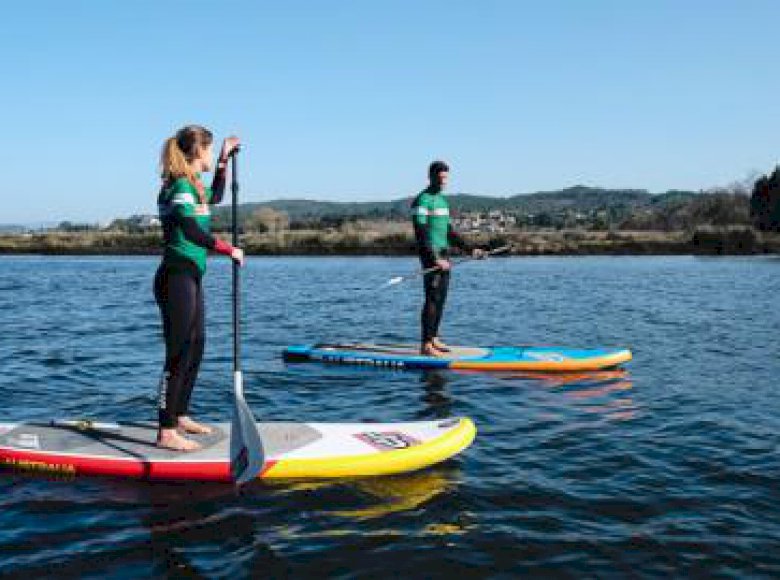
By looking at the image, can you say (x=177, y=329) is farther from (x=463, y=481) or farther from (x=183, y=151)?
(x=463, y=481)

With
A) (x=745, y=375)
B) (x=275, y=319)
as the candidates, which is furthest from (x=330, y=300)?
(x=745, y=375)

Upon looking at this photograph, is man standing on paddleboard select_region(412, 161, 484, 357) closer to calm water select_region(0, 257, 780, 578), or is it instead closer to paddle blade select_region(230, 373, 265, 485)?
calm water select_region(0, 257, 780, 578)

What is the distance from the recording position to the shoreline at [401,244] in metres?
66.8

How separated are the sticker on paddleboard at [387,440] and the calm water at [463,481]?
12.1 inches

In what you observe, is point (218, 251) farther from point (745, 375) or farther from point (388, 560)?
point (745, 375)

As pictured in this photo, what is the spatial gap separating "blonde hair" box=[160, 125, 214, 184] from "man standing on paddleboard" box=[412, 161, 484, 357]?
536cm

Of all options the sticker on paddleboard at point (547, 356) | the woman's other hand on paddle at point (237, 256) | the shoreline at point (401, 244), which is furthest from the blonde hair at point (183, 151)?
the shoreline at point (401, 244)

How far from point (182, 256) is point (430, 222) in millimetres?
5754

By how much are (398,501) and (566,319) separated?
47.6 ft

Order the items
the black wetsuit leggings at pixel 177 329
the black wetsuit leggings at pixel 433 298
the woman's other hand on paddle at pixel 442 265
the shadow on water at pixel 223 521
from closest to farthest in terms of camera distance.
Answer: the shadow on water at pixel 223 521 < the black wetsuit leggings at pixel 177 329 < the woman's other hand on paddle at pixel 442 265 < the black wetsuit leggings at pixel 433 298

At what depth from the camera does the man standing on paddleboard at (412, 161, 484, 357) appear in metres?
11.6

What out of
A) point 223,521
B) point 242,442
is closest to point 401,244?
point 242,442

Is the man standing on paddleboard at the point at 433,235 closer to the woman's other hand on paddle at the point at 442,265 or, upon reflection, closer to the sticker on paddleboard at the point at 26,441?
the woman's other hand on paddle at the point at 442,265

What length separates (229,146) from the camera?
22.5 feet
